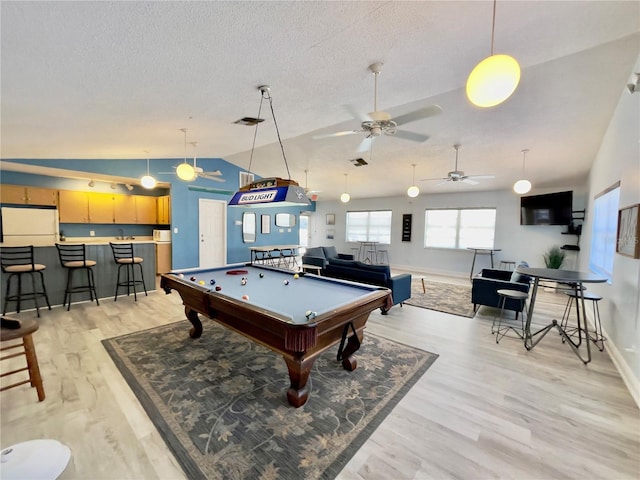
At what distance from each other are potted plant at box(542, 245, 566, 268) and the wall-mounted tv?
2.72 feet

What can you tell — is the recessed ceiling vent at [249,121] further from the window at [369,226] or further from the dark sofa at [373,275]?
the window at [369,226]

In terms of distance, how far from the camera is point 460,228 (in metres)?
8.22

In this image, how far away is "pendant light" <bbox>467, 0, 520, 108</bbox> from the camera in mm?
1385

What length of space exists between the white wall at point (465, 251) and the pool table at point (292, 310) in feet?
21.1

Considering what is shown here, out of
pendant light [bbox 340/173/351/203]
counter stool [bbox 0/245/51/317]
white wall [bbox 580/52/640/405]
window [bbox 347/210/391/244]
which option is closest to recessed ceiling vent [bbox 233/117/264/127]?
counter stool [bbox 0/245/51/317]

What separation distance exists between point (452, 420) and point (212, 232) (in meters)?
7.26

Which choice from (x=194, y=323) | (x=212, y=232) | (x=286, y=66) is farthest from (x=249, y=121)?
(x=212, y=232)

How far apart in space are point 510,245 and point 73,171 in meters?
10.4

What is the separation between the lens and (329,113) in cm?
381

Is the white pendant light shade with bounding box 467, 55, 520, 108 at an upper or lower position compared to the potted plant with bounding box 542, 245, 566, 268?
upper

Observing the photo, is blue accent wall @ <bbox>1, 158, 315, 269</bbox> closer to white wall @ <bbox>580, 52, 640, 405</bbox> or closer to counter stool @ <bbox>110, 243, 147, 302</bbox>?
counter stool @ <bbox>110, 243, 147, 302</bbox>

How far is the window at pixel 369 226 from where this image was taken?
987cm

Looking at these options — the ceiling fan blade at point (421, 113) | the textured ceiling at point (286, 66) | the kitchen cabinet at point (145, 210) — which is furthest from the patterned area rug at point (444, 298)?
the kitchen cabinet at point (145, 210)

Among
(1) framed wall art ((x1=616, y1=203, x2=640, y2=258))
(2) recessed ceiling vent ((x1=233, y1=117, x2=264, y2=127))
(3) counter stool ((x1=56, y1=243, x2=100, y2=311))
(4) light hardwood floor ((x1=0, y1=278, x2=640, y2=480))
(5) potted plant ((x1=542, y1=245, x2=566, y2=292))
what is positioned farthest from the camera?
(5) potted plant ((x1=542, y1=245, x2=566, y2=292))
